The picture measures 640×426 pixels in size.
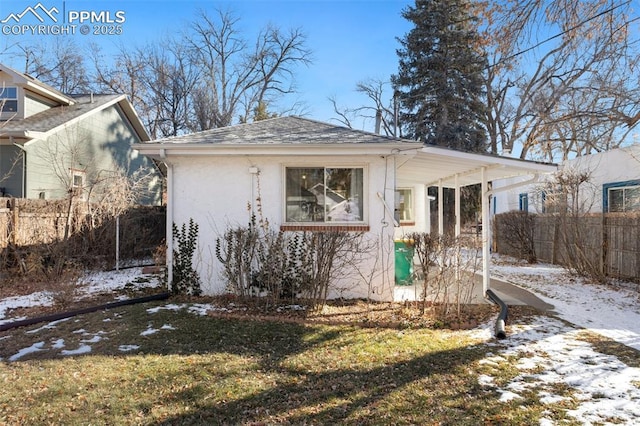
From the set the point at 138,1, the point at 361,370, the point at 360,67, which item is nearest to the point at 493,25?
the point at 361,370

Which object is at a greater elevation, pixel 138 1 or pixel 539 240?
pixel 138 1

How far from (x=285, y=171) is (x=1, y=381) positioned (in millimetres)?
4904

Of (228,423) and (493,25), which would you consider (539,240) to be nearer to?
(493,25)

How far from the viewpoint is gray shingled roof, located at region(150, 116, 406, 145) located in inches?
274

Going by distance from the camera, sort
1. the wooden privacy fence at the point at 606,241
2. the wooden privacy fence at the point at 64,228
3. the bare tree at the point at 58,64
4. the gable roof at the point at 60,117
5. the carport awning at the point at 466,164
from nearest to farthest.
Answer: the carport awning at the point at 466,164 → the wooden privacy fence at the point at 64,228 → the wooden privacy fence at the point at 606,241 → the gable roof at the point at 60,117 → the bare tree at the point at 58,64

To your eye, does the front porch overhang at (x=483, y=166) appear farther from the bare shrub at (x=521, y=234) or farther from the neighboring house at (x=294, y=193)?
the bare shrub at (x=521, y=234)

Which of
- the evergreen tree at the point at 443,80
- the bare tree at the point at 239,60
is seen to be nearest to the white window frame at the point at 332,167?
the evergreen tree at the point at 443,80

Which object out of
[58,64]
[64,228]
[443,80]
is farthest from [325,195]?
[58,64]

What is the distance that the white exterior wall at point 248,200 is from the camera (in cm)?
708

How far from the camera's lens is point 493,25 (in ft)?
21.2

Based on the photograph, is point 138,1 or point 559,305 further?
point 138,1

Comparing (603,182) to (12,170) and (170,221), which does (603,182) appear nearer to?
(170,221)

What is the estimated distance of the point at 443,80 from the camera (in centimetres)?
2152

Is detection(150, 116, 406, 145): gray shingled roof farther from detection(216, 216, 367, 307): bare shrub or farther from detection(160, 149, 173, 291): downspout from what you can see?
detection(216, 216, 367, 307): bare shrub
